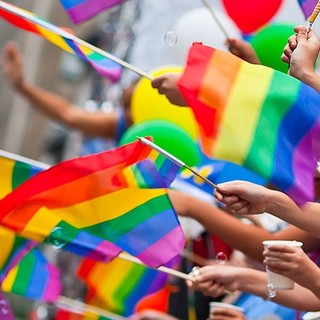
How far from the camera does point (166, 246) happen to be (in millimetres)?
5555

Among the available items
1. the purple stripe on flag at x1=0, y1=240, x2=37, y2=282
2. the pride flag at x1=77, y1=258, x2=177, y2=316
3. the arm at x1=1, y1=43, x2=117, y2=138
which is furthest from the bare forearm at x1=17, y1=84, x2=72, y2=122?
the purple stripe on flag at x1=0, y1=240, x2=37, y2=282

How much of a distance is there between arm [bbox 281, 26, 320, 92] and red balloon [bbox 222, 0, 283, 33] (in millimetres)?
1461

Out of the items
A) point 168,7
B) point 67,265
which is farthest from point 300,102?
point 67,265

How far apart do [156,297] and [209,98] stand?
2.43 m

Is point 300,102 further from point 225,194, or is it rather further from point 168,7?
point 168,7

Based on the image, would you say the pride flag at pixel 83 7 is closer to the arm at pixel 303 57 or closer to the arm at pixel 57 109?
the arm at pixel 57 109

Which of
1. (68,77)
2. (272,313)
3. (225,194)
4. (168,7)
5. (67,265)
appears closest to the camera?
(225,194)

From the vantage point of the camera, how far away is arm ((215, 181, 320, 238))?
4.72m

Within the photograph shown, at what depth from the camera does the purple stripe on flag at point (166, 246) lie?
548 cm

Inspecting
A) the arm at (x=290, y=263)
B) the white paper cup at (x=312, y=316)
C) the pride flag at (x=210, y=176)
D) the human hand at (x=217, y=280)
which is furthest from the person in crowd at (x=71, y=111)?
the arm at (x=290, y=263)

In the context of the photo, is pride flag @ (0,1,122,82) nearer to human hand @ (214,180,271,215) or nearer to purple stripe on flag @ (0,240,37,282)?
purple stripe on flag @ (0,240,37,282)

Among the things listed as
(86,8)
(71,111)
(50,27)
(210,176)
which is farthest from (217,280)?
(71,111)

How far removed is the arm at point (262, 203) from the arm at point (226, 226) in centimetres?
90

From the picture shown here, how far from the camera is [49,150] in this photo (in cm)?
4141
